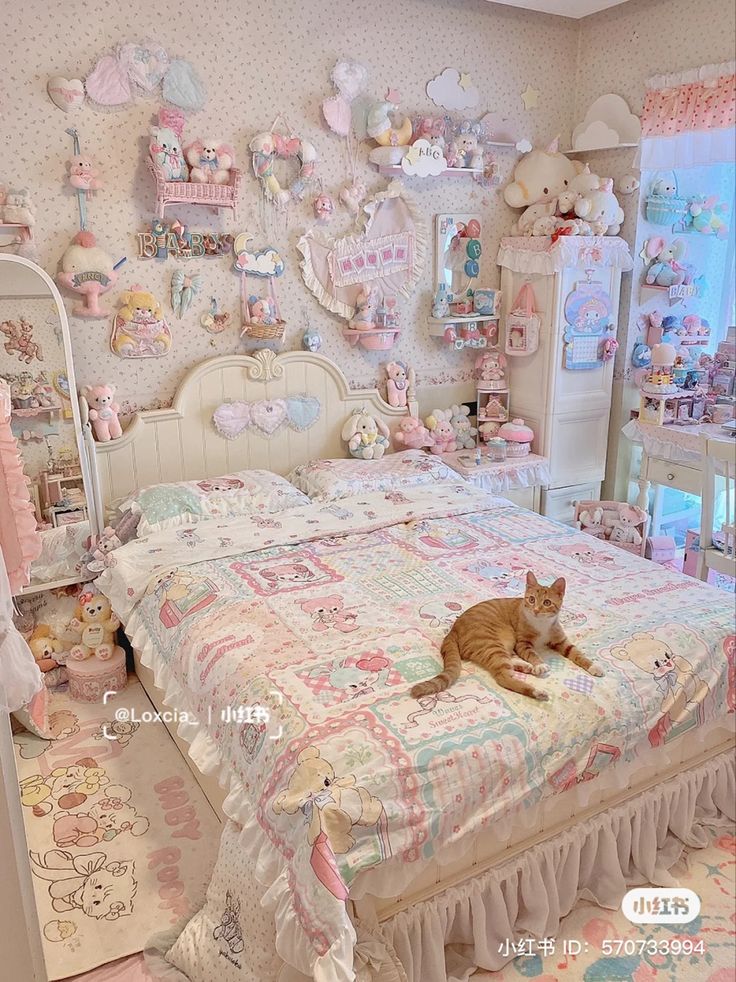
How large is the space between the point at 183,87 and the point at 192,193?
1.33 ft

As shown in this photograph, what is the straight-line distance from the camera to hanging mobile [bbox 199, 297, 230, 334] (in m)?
3.26

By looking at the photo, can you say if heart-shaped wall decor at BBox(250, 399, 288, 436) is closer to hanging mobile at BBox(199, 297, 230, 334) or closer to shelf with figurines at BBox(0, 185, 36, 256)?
hanging mobile at BBox(199, 297, 230, 334)

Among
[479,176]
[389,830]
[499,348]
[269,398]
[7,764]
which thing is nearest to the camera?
[7,764]

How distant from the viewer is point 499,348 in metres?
4.02

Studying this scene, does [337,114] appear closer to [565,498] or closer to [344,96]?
[344,96]

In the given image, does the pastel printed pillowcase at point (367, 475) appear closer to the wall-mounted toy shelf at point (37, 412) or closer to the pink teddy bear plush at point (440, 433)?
the pink teddy bear plush at point (440, 433)

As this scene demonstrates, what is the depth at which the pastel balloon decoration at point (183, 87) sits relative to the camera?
2971 millimetres

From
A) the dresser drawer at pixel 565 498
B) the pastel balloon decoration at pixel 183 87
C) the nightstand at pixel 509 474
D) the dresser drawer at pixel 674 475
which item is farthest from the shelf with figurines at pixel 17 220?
the dresser drawer at pixel 674 475

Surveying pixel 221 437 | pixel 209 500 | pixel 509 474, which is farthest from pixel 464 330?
pixel 209 500

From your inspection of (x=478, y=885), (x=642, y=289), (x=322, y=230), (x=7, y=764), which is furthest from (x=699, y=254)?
(x=7, y=764)

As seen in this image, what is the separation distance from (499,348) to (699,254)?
1060mm

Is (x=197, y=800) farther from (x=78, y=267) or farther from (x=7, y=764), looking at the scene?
(x=78, y=267)

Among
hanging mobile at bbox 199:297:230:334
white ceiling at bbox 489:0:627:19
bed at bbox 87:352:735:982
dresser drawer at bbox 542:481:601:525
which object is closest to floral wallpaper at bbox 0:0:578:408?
hanging mobile at bbox 199:297:230:334

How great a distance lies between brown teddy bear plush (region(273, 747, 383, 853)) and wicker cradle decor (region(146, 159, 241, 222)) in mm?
2254
